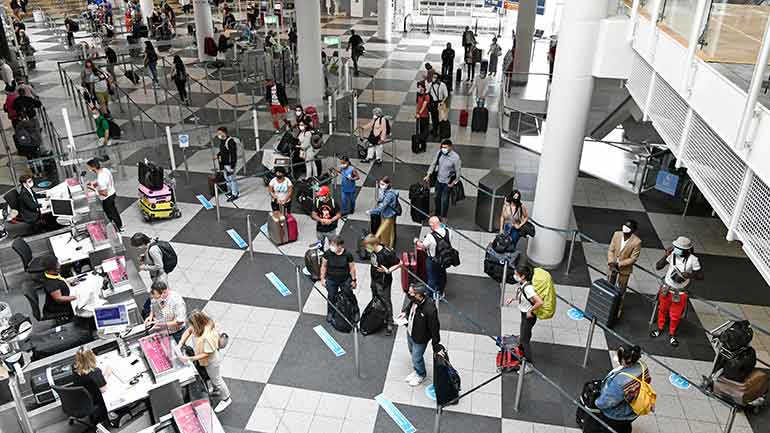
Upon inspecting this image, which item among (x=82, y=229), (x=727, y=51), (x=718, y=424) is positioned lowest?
(x=718, y=424)

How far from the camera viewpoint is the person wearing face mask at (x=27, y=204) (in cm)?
1052

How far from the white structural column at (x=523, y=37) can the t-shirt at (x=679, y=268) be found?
42.1ft

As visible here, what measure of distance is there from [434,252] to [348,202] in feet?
11.4

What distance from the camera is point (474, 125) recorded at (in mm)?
16969

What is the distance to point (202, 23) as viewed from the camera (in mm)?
23828

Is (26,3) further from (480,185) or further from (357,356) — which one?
(357,356)

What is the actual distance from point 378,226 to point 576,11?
16.1ft

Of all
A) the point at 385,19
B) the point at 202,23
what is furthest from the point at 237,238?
the point at 385,19

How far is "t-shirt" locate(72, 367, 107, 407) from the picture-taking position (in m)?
6.32


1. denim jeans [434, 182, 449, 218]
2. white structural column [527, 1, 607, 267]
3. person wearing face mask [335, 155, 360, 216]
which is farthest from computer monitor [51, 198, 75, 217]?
white structural column [527, 1, 607, 267]

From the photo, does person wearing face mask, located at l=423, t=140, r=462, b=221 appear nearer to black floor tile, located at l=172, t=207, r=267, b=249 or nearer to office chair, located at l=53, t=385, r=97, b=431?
black floor tile, located at l=172, t=207, r=267, b=249

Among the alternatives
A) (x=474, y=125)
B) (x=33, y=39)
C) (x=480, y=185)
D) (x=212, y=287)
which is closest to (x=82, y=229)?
(x=212, y=287)

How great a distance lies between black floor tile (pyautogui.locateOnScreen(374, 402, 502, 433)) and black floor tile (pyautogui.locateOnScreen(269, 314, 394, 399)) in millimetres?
493

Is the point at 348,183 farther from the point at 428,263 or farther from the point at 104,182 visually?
the point at 104,182
